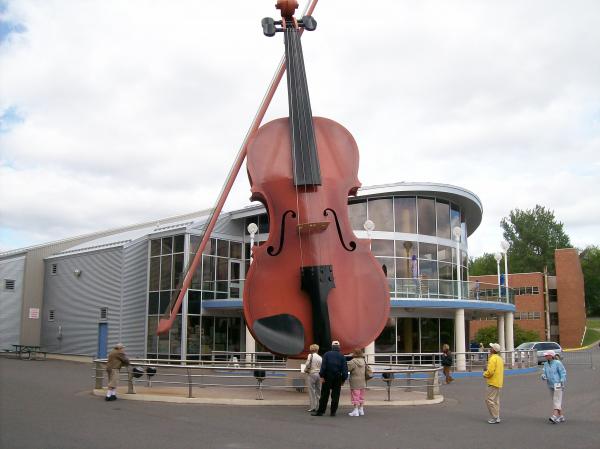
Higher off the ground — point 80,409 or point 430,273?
point 430,273

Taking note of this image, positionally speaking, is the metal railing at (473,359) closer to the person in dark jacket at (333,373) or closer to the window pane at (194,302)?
the window pane at (194,302)

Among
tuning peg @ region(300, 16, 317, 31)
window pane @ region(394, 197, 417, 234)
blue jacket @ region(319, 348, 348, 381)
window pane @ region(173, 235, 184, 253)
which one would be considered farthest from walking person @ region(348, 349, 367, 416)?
window pane @ region(173, 235, 184, 253)

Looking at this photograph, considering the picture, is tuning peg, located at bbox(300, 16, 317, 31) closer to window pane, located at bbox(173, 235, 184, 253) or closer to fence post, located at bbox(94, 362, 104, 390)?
fence post, located at bbox(94, 362, 104, 390)

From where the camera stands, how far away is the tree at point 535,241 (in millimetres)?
70438

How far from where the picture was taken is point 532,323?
51406 millimetres

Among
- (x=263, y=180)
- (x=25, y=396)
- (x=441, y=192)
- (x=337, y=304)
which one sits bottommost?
(x=25, y=396)

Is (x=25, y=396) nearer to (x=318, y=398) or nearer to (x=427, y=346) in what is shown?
(x=318, y=398)

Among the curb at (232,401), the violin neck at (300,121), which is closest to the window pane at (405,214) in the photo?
the curb at (232,401)

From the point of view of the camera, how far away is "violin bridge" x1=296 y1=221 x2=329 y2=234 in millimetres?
11000

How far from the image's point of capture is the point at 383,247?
26125 millimetres

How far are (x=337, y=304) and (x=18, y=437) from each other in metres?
5.45

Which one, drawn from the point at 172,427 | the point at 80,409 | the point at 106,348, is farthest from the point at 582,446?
the point at 106,348

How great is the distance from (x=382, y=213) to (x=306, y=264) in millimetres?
15949

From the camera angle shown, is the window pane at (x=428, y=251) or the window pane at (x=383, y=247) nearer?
the window pane at (x=383, y=247)
